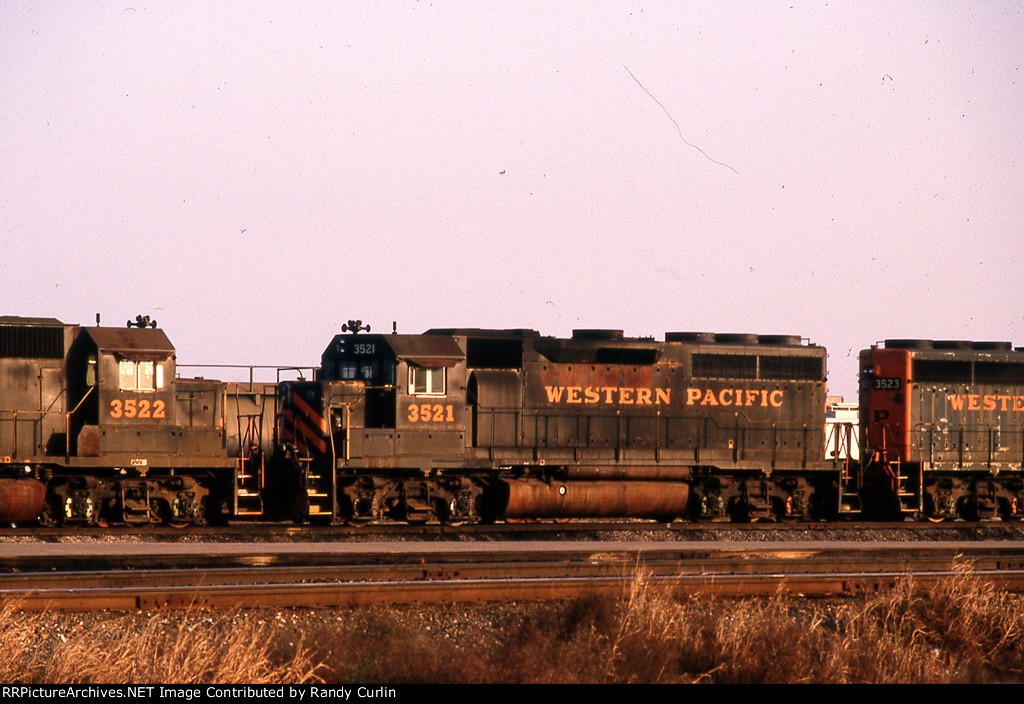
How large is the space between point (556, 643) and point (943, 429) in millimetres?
17517

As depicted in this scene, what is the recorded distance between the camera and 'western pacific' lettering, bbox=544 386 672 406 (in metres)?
23.6

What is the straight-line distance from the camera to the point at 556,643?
10.9 m

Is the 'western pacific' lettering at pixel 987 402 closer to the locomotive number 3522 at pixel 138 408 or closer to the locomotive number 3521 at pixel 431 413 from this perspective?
the locomotive number 3521 at pixel 431 413

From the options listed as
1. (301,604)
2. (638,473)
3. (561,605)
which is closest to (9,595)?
(301,604)

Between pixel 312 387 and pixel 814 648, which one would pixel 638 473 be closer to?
pixel 312 387

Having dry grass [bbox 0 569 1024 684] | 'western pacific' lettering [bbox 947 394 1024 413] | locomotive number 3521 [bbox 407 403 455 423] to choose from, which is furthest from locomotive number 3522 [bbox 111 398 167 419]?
'western pacific' lettering [bbox 947 394 1024 413]

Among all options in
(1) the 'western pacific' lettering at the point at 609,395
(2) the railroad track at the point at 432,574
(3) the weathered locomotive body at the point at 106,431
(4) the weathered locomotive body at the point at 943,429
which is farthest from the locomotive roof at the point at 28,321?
(4) the weathered locomotive body at the point at 943,429

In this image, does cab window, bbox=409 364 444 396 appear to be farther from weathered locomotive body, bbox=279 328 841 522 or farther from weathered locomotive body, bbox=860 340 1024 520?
weathered locomotive body, bbox=860 340 1024 520

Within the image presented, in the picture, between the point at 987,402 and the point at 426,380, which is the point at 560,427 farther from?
the point at 987,402

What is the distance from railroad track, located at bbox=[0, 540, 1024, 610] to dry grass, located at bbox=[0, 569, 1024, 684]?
31 centimetres

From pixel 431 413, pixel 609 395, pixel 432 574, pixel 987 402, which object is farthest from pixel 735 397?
pixel 432 574

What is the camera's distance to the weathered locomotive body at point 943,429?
26062 mm

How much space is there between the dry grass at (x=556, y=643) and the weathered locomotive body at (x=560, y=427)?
10.2 metres

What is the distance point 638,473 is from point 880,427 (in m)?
5.80
